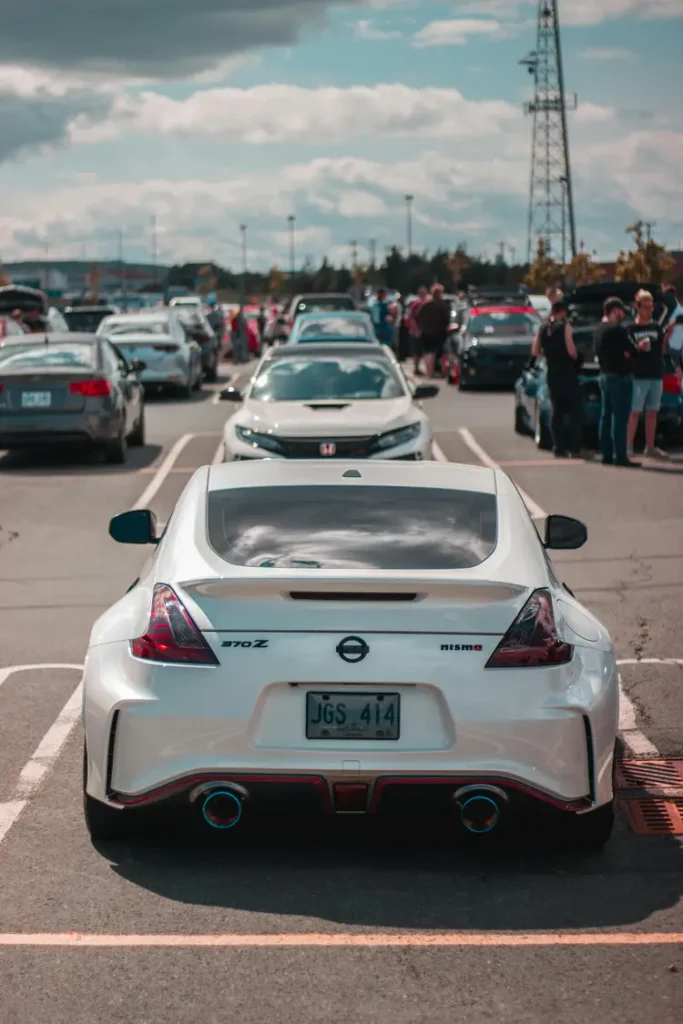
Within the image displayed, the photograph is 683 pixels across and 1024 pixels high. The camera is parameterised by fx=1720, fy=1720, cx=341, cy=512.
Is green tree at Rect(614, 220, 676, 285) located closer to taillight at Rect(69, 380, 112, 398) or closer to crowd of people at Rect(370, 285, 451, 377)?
crowd of people at Rect(370, 285, 451, 377)

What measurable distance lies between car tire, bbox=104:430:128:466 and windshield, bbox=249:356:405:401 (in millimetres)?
3481

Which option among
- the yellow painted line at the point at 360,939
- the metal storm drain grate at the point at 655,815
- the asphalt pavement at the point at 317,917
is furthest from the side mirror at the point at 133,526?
the yellow painted line at the point at 360,939

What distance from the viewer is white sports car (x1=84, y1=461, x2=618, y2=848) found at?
530 cm

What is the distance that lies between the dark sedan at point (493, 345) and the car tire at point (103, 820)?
25.8 m

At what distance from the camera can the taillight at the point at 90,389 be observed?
19.2 metres

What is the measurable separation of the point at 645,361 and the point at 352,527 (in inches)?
518

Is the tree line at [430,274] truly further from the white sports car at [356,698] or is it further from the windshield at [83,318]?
the white sports car at [356,698]

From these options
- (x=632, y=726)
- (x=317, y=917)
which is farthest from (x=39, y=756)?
(x=632, y=726)

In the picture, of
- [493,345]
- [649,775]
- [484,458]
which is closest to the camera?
[649,775]

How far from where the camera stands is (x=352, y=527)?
5.96m

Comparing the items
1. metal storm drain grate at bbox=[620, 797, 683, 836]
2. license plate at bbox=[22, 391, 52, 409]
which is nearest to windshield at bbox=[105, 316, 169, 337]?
license plate at bbox=[22, 391, 52, 409]

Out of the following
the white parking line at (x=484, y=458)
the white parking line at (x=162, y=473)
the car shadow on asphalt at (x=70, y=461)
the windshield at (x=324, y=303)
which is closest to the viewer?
the white parking line at (x=484, y=458)

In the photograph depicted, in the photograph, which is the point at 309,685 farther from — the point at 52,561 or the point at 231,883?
the point at 52,561

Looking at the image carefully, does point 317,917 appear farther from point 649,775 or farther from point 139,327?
point 139,327
